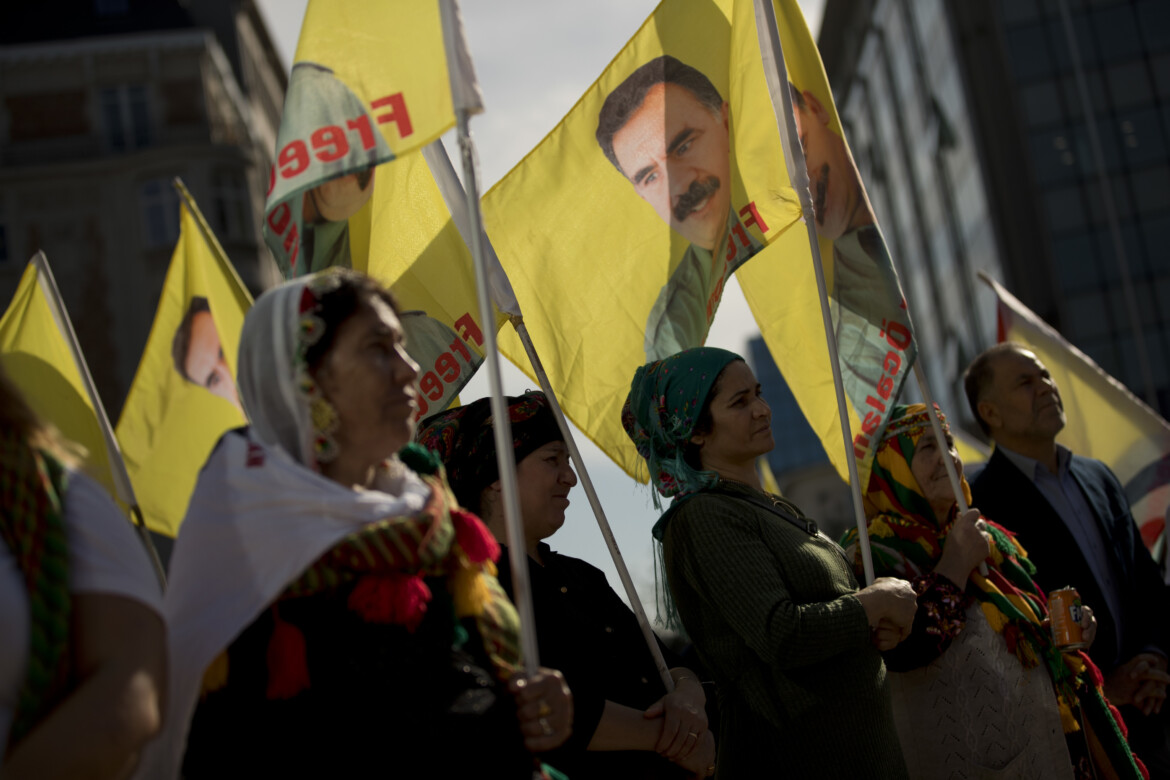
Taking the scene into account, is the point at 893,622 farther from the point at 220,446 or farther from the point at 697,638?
the point at 220,446

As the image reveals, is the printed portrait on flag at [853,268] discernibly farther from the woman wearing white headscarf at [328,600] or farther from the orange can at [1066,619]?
the woman wearing white headscarf at [328,600]

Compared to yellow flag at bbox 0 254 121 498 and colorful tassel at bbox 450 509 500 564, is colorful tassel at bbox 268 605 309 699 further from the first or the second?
yellow flag at bbox 0 254 121 498

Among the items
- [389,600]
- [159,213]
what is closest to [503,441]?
[389,600]

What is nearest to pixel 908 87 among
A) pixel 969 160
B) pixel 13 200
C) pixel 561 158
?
pixel 969 160

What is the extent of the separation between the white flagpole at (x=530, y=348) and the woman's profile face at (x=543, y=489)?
2.2 inches

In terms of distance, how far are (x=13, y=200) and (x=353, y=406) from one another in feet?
96.9

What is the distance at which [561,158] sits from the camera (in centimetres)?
475

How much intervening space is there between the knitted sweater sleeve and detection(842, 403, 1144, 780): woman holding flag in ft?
1.82

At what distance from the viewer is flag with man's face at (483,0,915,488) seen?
448cm

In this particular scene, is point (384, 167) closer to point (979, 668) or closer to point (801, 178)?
point (801, 178)

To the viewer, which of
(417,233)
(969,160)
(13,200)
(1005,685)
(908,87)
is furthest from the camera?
(908,87)

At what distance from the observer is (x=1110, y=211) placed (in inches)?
1233

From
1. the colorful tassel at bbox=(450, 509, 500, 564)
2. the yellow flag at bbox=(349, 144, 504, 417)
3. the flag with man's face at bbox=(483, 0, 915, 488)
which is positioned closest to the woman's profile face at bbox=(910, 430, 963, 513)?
the flag with man's face at bbox=(483, 0, 915, 488)

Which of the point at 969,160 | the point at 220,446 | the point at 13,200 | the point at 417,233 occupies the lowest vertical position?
the point at 220,446
